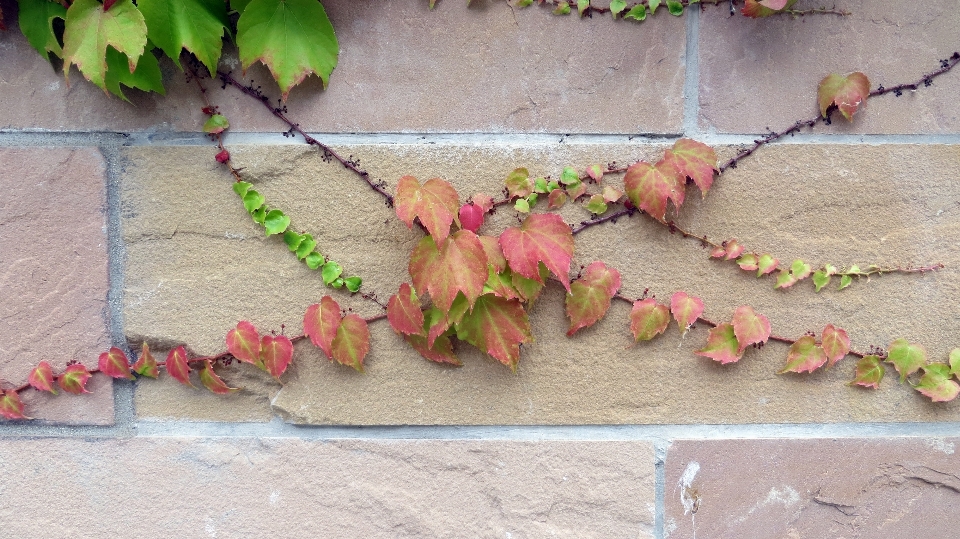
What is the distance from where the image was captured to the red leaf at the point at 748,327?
2.50 ft

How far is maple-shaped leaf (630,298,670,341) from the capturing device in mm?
767

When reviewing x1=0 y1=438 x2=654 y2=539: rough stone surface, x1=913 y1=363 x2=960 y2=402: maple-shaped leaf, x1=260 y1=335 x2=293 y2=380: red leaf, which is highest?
x1=913 y1=363 x2=960 y2=402: maple-shaped leaf

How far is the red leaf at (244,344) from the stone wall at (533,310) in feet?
0.08

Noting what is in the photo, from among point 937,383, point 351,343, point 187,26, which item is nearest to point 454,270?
point 351,343

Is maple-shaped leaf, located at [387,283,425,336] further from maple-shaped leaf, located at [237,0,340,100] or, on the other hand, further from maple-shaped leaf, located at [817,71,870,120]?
maple-shaped leaf, located at [817,71,870,120]

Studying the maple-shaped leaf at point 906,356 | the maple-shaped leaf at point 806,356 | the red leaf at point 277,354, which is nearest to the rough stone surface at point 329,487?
the red leaf at point 277,354

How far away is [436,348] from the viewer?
0.77 metres

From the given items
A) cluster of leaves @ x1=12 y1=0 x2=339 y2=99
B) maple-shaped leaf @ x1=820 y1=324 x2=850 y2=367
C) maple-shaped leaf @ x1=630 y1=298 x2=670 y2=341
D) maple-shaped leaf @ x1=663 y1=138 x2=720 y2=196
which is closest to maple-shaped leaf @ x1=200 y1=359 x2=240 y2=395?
cluster of leaves @ x1=12 y1=0 x2=339 y2=99

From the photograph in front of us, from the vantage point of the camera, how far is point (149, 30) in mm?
693

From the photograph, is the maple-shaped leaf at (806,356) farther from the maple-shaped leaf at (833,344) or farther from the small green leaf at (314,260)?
the small green leaf at (314,260)

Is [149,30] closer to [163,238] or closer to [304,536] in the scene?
[163,238]

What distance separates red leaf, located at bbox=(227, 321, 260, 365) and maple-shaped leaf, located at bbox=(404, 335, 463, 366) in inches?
7.3

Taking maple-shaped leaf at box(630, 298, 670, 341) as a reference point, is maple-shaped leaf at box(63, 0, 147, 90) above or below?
above

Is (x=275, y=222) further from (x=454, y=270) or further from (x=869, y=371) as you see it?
(x=869, y=371)
